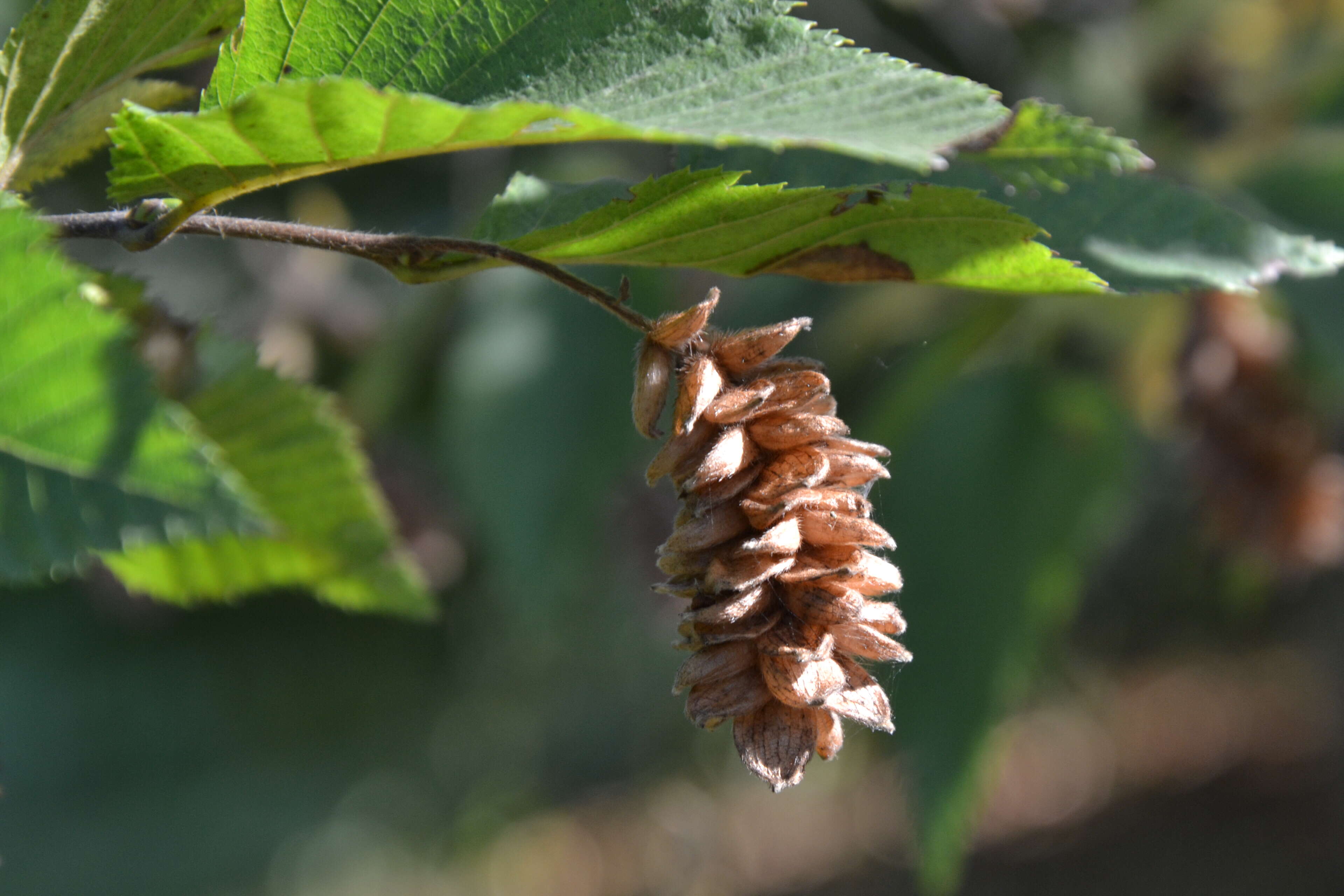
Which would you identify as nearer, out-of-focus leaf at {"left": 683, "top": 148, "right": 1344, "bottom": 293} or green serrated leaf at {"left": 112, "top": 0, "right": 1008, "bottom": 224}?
green serrated leaf at {"left": 112, "top": 0, "right": 1008, "bottom": 224}

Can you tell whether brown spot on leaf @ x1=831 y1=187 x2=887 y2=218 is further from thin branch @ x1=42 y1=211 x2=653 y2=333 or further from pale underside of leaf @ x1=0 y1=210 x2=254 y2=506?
pale underside of leaf @ x1=0 y1=210 x2=254 y2=506

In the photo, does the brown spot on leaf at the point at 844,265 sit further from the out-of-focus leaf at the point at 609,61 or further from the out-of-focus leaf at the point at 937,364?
the out-of-focus leaf at the point at 937,364

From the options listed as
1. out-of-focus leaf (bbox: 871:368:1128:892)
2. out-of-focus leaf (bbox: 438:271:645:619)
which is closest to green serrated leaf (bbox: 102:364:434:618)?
out-of-focus leaf (bbox: 438:271:645:619)

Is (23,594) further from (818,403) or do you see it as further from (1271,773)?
(1271,773)

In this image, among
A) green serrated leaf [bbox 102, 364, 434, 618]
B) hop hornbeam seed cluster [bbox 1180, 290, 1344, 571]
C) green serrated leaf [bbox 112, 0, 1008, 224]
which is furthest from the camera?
hop hornbeam seed cluster [bbox 1180, 290, 1344, 571]

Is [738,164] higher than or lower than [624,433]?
higher

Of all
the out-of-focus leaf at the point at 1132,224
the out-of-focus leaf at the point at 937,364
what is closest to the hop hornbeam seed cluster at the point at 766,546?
the out-of-focus leaf at the point at 1132,224

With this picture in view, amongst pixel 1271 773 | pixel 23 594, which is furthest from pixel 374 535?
pixel 1271 773
